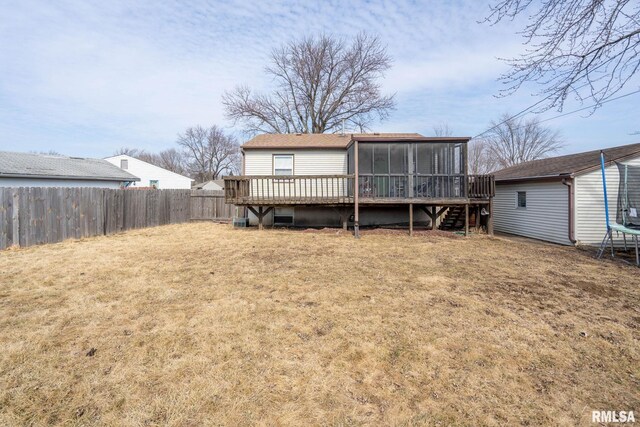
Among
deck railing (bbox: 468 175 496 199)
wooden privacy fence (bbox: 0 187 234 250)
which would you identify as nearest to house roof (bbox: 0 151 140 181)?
wooden privacy fence (bbox: 0 187 234 250)

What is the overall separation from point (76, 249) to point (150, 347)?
6.87m

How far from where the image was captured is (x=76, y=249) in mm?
7875

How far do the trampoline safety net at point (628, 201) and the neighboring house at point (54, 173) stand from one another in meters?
20.8

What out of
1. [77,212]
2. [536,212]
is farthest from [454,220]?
[77,212]


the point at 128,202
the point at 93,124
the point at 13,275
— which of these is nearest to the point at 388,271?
the point at 13,275

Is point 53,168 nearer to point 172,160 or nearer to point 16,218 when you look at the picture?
point 16,218

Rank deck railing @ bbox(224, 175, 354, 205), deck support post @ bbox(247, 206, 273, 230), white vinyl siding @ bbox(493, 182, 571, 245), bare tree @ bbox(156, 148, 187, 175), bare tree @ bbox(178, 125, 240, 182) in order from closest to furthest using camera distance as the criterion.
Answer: white vinyl siding @ bbox(493, 182, 571, 245)
deck railing @ bbox(224, 175, 354, 205)
deck support post @ bbox(247, 206, 273, 230)
bare tree @ bbox(178, 125, 240, 182)
bare tree @ bbox(156, 148, 187, 175)

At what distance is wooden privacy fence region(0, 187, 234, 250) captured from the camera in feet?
26.0

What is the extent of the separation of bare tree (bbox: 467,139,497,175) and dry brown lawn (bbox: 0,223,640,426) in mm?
35532

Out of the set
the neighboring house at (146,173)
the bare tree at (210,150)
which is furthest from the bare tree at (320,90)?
the bare tree at (210,150)

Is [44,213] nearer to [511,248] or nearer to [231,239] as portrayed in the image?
[231,239]

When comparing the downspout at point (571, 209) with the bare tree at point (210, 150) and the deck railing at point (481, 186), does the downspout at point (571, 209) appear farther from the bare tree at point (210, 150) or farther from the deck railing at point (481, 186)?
the bare tree at point (210, 150)

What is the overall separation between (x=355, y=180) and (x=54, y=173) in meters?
14.0

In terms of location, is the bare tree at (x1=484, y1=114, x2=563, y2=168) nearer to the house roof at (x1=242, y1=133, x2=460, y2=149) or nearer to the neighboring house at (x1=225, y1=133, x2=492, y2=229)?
the house roof at (x1=242, y1=133, x2=460, y2=149)
